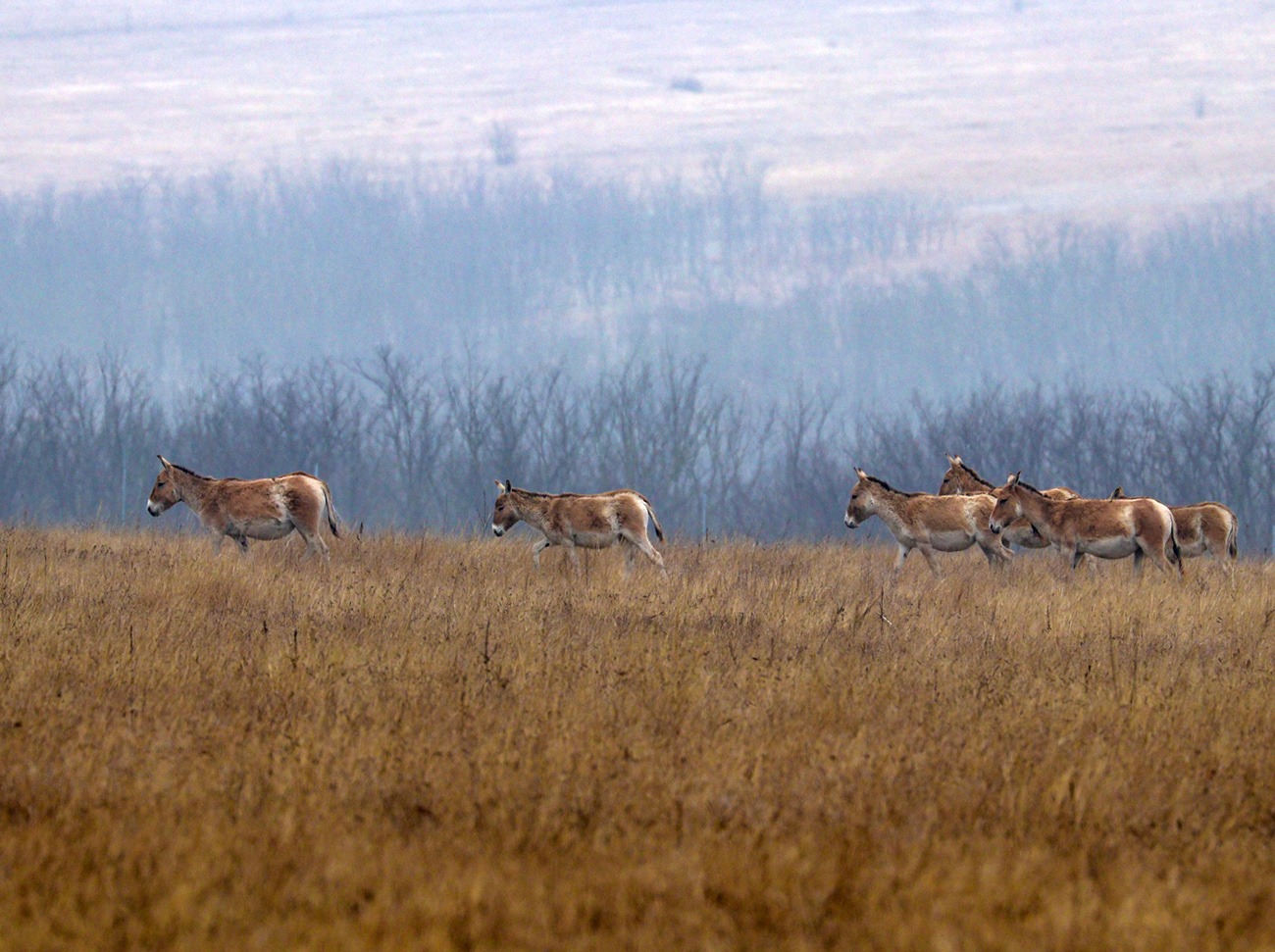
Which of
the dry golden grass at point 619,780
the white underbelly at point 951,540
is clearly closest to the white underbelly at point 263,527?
the dry golden grass at point 619,780

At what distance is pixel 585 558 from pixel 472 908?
14746mm

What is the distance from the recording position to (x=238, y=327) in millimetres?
183000

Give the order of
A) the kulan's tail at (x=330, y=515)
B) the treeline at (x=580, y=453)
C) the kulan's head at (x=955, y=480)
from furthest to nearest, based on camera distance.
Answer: the treeline at (x=580, y=453), the kulan's head at (x=955, y=480), the kulan's tail at (x=330, y=515)

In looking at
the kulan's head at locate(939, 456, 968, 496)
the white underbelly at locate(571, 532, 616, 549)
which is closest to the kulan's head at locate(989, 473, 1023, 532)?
the kulan's head at locate(939, 456, 968, 496)

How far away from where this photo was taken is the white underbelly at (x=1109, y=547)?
1945cm

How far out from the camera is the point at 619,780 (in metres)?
7.27

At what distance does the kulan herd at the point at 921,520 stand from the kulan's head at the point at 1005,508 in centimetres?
1

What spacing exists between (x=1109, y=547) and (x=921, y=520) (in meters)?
2.58

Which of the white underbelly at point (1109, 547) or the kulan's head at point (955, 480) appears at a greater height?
the kulan's head at point (955, 480)

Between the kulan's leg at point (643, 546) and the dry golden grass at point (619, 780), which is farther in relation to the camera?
the kulan's leg at point (643, 546)

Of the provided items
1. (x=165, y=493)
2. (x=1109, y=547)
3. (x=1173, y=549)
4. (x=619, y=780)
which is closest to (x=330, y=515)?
(x=165, y=493)

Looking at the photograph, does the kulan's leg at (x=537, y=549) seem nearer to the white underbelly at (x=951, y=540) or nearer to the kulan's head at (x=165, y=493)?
the white underbelly at (x=951, y=540)

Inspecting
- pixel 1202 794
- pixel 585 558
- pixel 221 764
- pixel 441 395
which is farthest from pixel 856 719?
pixel 441 395

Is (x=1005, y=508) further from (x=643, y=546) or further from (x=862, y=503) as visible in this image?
(x=643, y=546)
